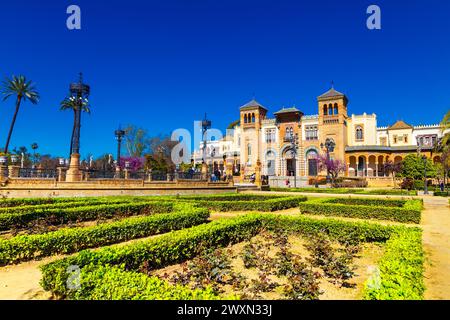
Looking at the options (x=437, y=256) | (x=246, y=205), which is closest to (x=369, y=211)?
(x=437, y=256)

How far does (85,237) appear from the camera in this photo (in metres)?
7.98

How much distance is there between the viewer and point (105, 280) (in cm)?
427

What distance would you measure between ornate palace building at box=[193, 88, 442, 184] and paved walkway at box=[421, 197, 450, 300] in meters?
36.7

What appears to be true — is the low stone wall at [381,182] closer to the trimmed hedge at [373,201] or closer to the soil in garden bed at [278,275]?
the trimmed hedge at [373,201]

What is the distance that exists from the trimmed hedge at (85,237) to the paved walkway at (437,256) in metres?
7.84

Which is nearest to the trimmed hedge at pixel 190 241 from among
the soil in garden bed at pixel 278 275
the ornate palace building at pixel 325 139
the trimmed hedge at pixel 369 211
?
the soil in garden bed at pixel 278 275

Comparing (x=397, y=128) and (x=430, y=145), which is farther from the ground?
(x=397, y=128)

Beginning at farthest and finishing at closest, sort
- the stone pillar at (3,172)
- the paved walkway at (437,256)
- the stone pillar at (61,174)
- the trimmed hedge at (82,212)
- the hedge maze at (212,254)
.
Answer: the stone pillar at (61,174) < the stone pillar at (3,172) < the trimmed hedge at (82,212) < the paved walkway at (437,256) < the hedge maze at (212,254)

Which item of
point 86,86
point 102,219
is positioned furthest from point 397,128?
point 102,219

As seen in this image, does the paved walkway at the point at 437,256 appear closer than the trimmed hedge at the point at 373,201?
Yes

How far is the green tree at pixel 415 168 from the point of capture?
41.6m

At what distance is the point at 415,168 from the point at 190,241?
151 feet
